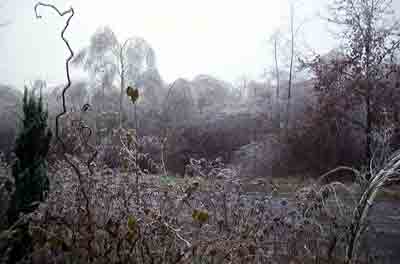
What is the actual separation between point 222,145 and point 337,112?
5.70 meters

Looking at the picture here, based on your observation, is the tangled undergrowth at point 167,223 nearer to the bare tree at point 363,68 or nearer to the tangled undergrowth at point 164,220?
the tangled undergrowth at point 164,220

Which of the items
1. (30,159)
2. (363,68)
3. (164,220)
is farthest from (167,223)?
(363,68)

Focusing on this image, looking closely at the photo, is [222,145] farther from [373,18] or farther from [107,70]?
[373,18]

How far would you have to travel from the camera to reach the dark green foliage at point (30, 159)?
2.99 m

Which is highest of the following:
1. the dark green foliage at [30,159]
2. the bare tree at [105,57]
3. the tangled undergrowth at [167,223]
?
the bare tree at [105,57]

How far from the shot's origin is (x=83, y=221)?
9.18ft

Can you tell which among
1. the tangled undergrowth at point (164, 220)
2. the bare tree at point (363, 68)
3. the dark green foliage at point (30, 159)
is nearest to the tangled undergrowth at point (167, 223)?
the tangled undergrowth at point (164, 220)

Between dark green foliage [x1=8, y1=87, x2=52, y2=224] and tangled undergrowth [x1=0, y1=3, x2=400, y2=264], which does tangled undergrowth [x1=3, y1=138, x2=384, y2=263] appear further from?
dark green foliage [x1=8, y1=87, x2=52, y2=224]

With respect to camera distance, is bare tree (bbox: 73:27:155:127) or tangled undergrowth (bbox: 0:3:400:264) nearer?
tangled undergrowth (bbox: 0:3:400:264)

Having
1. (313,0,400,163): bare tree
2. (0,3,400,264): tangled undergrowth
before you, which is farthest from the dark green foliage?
(313,0,400,163): bare tree

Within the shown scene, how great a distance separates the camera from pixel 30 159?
311 centimetres

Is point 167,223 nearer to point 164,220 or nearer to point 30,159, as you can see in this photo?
point 164,220

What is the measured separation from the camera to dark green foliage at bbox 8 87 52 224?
299cm

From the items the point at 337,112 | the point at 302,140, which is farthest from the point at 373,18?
the point at 302,140
